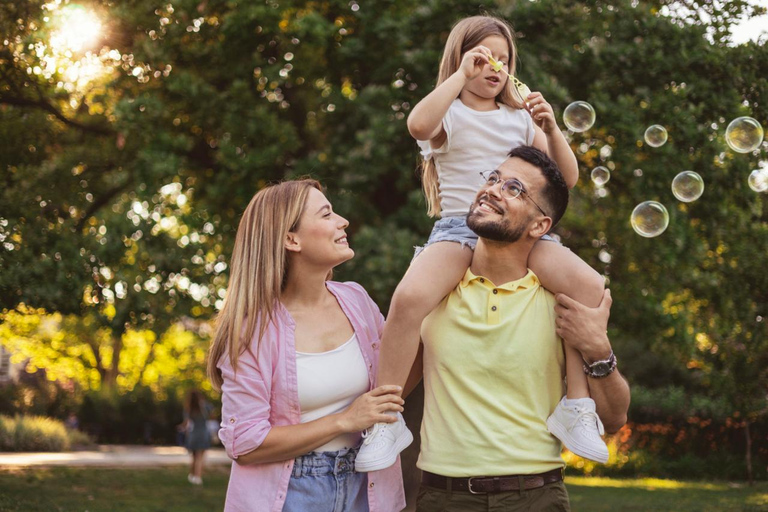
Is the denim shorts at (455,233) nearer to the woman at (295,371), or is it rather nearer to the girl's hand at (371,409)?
the woman at (295,371)

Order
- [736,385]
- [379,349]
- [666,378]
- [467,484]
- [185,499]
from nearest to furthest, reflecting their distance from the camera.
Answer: [467,484] < [379,349] < [185,499] < [736,385] < [666,378]

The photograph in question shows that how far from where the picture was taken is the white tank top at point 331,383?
9.92 ft

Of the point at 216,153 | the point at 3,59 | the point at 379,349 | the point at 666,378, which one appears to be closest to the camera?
the point at 379,349

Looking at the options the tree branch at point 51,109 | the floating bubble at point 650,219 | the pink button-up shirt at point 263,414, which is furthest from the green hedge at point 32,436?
the pink button-up shirt at point 263,414

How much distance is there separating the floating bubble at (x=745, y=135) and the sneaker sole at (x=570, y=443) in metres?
3.83

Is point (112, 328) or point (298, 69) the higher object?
point (298, 69)

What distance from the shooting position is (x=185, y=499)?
12.9 m

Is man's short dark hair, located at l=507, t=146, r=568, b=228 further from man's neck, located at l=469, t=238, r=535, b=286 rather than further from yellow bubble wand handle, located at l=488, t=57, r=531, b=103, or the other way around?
yellow bubble wand handle, located at l=488, t=57, r=531, b=103

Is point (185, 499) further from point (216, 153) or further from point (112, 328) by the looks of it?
point (216, 153)

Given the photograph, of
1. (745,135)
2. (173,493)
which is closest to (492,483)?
(745,135)

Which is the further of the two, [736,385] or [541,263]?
[736,385]

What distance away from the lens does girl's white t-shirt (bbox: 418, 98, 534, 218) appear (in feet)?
11.6

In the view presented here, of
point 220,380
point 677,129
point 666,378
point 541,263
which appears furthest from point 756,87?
point 666,378

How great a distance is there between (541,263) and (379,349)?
71cm
